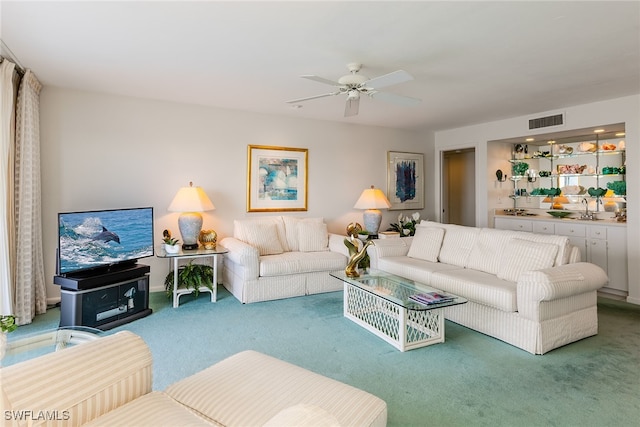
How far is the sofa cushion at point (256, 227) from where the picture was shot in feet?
14.7

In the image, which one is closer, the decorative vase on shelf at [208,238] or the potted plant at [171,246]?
the potted plant at [171,246]

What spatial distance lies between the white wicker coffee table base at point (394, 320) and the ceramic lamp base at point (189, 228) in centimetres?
198

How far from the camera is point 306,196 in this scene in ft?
17.4

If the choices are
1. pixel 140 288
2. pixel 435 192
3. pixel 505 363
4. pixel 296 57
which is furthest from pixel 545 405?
pixel 435 192

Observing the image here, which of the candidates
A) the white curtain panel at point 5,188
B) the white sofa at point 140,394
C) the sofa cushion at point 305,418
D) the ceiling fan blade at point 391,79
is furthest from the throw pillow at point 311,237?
the sofa cushion at point 305,418

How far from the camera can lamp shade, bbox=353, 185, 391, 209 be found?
17.3ft

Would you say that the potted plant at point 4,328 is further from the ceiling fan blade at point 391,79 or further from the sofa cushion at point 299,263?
the ceiling fan blade at point 391,79

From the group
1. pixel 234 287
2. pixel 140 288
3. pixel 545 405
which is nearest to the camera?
pixel 545 405

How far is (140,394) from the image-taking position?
135 centimetres

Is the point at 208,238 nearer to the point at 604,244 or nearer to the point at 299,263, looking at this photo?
the point at 299,263

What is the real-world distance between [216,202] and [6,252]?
220 centimetres

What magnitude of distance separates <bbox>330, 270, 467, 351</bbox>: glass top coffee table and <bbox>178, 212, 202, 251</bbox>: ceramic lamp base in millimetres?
1853

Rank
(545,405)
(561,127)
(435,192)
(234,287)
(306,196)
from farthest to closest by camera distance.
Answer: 1. (435,192)
2. (306,196)
3. (561,127)
4. (234,287)
5. (545,405)

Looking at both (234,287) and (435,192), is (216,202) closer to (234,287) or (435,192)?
(234,287)
